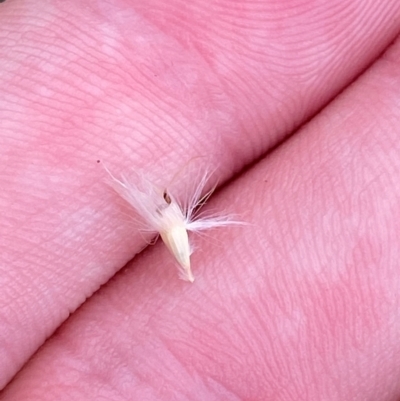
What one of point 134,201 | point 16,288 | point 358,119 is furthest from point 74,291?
point 358,119

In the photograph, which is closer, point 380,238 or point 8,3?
point 380,238

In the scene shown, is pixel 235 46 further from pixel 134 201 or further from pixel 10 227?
pixel 10 227

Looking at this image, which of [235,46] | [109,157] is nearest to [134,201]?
[109,157]

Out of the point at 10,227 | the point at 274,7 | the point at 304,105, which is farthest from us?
the point at 304,105

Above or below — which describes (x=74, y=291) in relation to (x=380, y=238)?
above

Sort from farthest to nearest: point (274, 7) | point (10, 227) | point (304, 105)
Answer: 1. point (304, 105)
2. point (274, 7)
3. point (10, 227)

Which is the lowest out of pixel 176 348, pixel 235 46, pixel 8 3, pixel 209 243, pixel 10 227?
pixel 176 348
